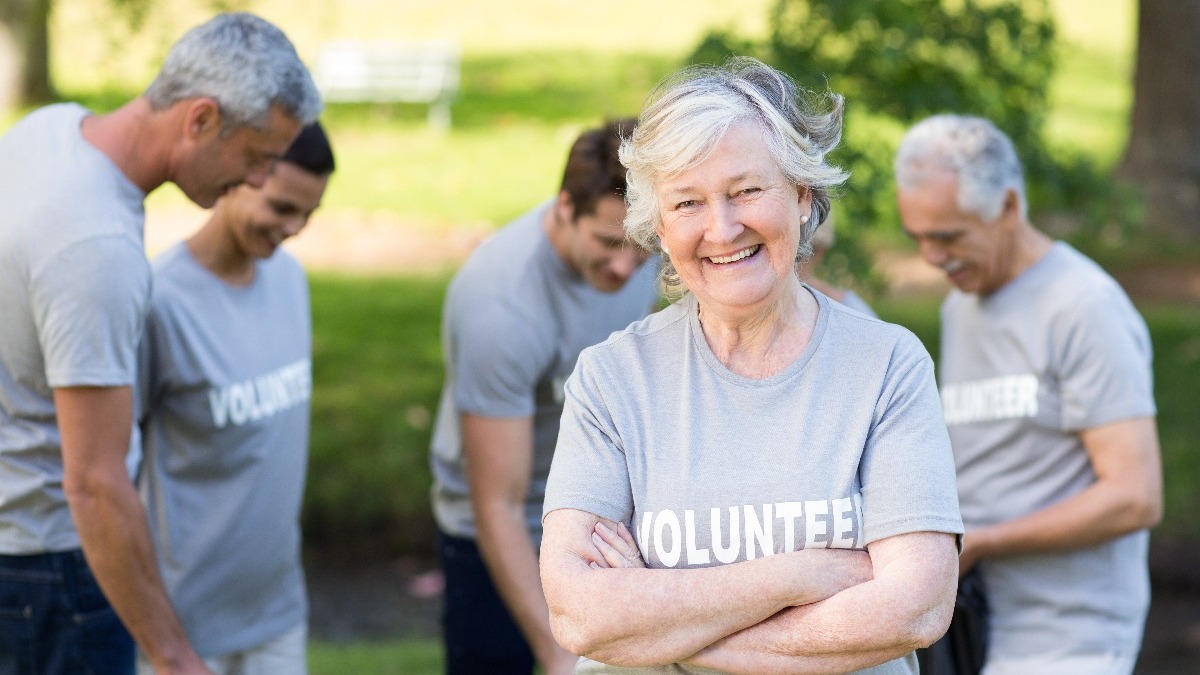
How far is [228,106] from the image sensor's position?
118 inches

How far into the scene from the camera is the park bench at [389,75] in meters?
14.5

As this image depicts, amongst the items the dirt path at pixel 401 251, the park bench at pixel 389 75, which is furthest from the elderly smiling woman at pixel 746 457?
the park bench at pixel 389 75

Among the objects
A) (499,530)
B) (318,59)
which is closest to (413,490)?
(499,530)

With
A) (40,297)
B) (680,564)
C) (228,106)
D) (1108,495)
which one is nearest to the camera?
(680,564)

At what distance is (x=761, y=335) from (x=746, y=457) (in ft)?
0.75

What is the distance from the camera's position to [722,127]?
2.20 meters

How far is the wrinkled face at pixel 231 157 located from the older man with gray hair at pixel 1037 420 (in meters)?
1.56

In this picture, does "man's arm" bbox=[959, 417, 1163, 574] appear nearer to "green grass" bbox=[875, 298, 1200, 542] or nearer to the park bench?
"green grass" bbox=[875, 298, 1200, 542]

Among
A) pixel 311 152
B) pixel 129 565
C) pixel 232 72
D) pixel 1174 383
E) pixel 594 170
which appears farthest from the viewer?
pixel 1174 383

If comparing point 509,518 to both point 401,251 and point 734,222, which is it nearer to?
point 734,222

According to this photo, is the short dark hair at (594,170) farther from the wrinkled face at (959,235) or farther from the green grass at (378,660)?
the green grass at (378,660)

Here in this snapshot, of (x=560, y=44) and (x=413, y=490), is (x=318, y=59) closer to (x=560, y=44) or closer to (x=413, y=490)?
(x=560, y=44)

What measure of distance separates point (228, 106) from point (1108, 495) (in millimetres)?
2188

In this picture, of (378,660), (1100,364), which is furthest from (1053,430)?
(378,660)
